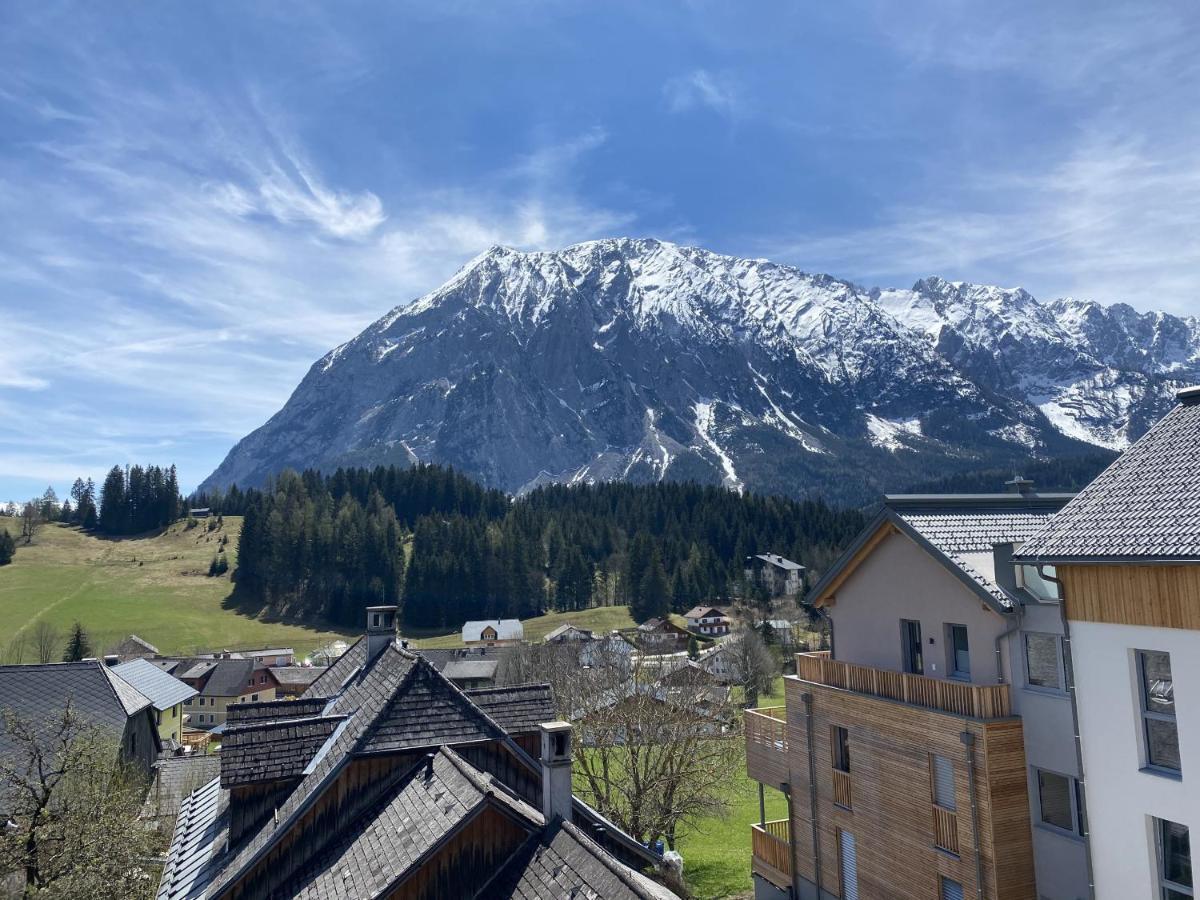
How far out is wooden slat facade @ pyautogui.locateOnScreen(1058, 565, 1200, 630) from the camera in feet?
40.7

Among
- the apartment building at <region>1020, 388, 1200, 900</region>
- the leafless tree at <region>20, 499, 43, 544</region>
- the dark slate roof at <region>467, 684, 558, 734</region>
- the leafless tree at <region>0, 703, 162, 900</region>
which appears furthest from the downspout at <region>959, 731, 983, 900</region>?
the leafless tree at <region>20, 499, 43, 544</region>

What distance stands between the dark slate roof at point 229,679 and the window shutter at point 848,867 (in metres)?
88.1

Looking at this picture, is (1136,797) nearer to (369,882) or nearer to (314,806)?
(369,882)

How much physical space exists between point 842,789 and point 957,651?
214 inches

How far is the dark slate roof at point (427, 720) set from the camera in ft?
55.9

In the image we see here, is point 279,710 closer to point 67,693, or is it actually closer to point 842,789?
point 842,789

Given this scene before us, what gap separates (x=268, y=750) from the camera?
58.5 ft

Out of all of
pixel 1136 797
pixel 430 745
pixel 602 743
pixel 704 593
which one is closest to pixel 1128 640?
pixel 1136 797

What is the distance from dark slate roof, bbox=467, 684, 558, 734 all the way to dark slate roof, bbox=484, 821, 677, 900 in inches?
243

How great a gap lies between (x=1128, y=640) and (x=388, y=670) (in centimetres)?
1639

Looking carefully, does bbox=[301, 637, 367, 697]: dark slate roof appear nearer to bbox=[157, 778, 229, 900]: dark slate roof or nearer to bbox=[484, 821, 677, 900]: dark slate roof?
bbox=[157, 778, 229, 900]: dark slate roof

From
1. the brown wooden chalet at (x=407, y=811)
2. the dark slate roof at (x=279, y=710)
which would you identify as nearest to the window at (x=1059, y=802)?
the brown wooden chalet at (x=407, y=811)

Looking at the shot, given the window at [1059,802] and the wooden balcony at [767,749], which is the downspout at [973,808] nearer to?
the window at [1059,802]

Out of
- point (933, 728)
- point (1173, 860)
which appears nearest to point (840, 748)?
point (933, 728)
